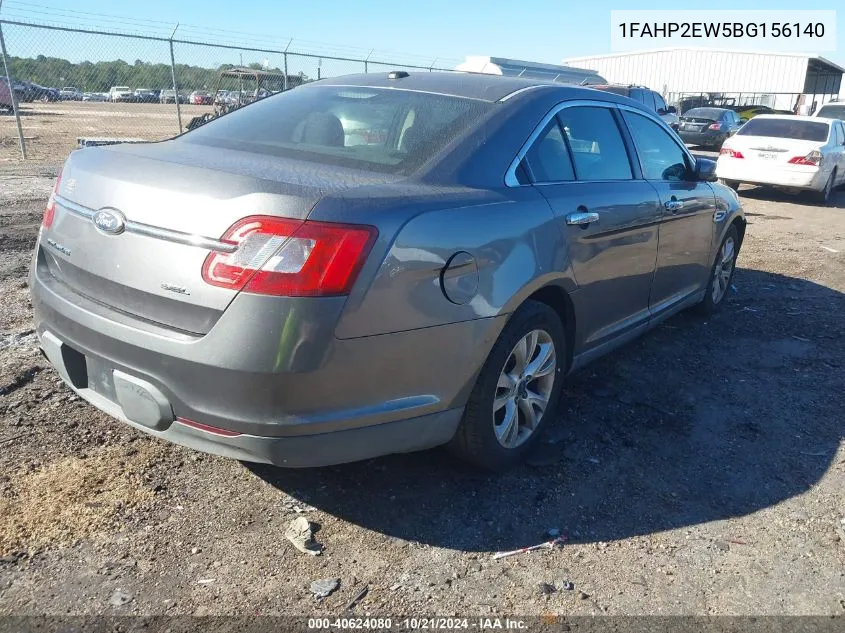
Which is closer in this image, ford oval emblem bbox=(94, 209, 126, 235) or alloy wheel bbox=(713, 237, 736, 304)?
ford oval emblem bbox=(94, 209, 126, 235)

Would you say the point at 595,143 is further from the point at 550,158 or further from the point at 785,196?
the point at 785,196

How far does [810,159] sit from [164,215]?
12325mm

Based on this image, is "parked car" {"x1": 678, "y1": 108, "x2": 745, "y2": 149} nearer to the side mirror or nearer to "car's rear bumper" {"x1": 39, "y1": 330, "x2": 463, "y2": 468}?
the side mirror

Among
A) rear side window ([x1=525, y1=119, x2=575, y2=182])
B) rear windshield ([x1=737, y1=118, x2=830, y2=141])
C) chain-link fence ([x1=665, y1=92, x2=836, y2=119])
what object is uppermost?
rear side window ([x1=525, y1=119, x2=575, y2=182])

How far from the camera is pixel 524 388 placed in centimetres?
313

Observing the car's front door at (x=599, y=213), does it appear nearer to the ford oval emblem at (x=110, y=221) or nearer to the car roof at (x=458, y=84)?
the car roof at (x=458, y=84)

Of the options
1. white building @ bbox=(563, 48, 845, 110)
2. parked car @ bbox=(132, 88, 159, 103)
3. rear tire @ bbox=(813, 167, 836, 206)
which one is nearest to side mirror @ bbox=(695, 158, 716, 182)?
rear tire @ bbox=(813, 167, 836, 206)

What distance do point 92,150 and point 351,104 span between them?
1167 mm

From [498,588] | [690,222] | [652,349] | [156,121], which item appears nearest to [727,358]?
[652,349]

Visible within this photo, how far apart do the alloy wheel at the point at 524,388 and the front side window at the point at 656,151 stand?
1486mm

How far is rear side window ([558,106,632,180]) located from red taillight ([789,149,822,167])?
9709mm

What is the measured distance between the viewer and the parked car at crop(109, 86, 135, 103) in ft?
51.4

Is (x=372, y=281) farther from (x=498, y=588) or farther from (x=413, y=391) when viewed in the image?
(x=498, y=588)

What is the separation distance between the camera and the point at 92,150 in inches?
109
